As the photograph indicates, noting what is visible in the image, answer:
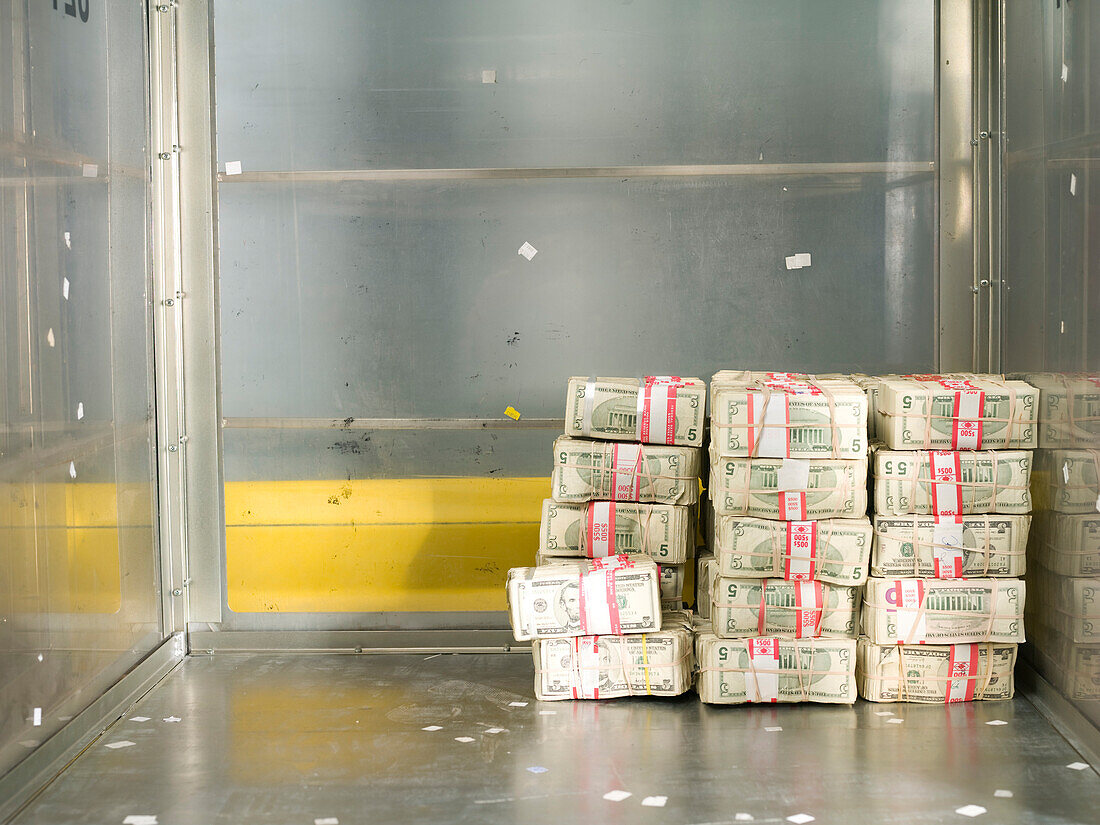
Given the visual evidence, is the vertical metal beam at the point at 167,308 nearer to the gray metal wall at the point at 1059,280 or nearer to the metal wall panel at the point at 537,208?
the metal wall panel at the point at 537,208

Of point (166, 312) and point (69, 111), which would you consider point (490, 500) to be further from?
point (69, 111)

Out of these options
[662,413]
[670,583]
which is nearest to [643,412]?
[662,413]

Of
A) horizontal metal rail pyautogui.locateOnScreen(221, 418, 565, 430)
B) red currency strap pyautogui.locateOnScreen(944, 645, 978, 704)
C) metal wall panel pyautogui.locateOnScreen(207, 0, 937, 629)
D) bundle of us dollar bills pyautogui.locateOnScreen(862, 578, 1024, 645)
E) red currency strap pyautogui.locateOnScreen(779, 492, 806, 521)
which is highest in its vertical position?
metal wall panel pyautogui.locateOnScreen(207, 0, 937, 629)

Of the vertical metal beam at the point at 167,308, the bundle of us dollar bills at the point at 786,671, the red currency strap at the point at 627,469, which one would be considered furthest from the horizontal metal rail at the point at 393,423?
the bundle of us dollar bills at the point at 786,671

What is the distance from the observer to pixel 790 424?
441 cm

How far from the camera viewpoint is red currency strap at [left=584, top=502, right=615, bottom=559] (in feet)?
15.8

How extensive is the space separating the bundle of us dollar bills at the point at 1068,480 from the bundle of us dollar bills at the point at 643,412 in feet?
4.84

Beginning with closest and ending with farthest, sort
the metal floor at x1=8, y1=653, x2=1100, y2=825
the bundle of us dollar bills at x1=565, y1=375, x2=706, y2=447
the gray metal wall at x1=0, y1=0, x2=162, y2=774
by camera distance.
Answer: the metal floor at x1=8, y1=653, x2=1100, y2=825 → the gray metal wall at x1=0, y1=0, x2=162, y2=774 → the bundle of us dollar bills at x1=565, y1=375, x2=706, y2=447

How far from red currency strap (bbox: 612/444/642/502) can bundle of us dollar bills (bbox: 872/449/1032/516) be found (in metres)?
1.04

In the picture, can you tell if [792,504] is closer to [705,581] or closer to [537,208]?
[705,581]

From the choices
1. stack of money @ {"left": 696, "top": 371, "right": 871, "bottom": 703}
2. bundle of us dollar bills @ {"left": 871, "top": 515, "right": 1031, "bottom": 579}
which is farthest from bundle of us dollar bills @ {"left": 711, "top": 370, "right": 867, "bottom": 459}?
bundle of us dollar bills @ {"left": 871, "top": 515, "right": 1031, "bottom": 579}

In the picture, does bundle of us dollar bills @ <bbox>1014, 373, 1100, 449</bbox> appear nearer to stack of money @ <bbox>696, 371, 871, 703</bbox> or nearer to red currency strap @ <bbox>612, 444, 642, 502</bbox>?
stack of money @ <bbox>696, 371, 871, 703</bbox>

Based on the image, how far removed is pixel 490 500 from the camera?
550cm

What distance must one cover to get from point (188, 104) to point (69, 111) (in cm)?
114
